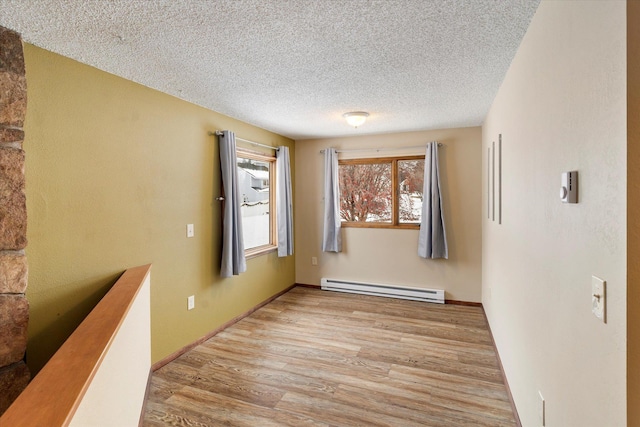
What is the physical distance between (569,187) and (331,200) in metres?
3.68

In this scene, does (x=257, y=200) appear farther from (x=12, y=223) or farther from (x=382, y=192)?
(x=12, y=223)

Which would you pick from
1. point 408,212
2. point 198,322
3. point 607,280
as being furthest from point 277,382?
point 408,212

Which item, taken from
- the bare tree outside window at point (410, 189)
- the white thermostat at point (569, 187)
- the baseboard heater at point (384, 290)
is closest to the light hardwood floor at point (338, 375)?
the baseboard heater at point (384, 290)

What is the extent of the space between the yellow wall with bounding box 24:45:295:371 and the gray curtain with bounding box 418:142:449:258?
8.31 feet

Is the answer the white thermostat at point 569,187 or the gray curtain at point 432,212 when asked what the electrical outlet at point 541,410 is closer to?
the white thermostat at point 569,187

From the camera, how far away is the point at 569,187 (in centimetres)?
114

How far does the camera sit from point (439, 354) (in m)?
2.93

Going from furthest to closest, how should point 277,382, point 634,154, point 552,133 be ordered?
point 277,382 < point 552,133 < point 634,154

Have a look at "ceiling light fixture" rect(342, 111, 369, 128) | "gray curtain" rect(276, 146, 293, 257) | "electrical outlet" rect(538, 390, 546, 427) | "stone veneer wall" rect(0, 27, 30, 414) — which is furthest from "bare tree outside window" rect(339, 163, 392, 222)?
"stone veneer wall" rect(0, 27, 30, 414)

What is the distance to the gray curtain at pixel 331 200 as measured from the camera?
15.5ft

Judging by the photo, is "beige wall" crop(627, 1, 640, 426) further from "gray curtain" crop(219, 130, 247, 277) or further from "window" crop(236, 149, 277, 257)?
"window" crop(236, 149, 277, 257)

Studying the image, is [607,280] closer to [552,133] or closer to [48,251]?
[552,133]

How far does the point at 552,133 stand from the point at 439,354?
2227 mm

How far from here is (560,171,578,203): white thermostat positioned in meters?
1.11
